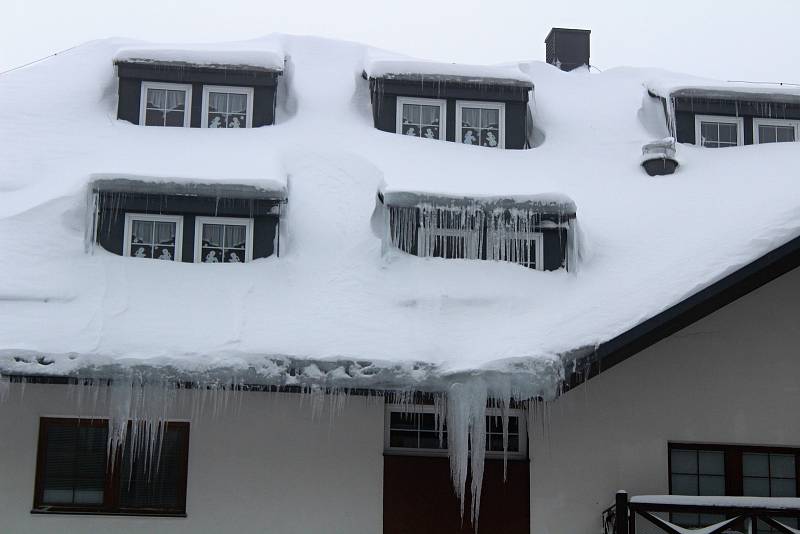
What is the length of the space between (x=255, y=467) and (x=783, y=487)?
603 centimetres

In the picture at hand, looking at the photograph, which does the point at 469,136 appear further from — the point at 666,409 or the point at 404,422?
the point at 666,409

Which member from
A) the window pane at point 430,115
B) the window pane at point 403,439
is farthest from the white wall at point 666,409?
the window pane at point 430,115

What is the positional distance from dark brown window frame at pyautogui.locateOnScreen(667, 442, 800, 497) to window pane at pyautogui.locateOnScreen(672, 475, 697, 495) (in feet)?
0.26

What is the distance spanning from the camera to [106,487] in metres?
10.6

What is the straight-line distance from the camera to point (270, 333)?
10.1m

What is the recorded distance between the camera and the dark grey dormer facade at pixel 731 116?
1449cm

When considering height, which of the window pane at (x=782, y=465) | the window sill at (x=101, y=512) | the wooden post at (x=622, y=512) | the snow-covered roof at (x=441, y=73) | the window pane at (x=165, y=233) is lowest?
the window sill at (x=101, y=512)

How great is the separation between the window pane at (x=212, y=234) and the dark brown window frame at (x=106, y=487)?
236 cm

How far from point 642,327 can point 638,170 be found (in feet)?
14.7

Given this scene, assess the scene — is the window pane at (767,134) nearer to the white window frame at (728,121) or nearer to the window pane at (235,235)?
the white window frame at (728,121)

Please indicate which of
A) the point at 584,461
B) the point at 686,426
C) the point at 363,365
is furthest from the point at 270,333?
the point at 686,426

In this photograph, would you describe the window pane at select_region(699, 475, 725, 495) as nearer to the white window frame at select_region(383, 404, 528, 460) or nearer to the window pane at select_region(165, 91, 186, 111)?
the white window frame at select_region(383, 404, 528, 460)

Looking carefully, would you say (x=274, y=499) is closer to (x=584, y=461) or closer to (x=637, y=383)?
(x=584, y=461)

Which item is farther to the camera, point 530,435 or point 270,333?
point 530,435
